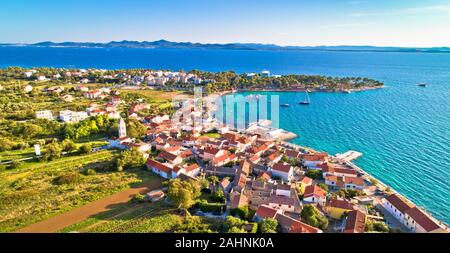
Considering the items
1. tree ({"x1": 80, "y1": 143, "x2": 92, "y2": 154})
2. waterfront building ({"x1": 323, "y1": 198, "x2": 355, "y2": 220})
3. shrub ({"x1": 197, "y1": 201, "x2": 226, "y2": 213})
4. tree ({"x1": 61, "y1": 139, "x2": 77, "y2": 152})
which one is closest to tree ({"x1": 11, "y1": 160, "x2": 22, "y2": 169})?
tree ({"x1": 61, "y1": 139, "x2": 77, "y2": 152})

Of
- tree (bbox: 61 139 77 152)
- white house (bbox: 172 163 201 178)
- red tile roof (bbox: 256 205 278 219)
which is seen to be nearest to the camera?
red tile roof (bbox: 256 205 278 219)

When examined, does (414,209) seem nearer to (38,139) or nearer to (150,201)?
(150,201)

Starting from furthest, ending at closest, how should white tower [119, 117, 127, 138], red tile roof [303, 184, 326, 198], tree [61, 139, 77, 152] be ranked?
white tower [119, 117, 127, 138] < tree [61, 139, 77, 152] < red tile roof [303, 184, 326, 198]

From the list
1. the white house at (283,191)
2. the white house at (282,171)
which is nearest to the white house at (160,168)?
the white house at (282,171)

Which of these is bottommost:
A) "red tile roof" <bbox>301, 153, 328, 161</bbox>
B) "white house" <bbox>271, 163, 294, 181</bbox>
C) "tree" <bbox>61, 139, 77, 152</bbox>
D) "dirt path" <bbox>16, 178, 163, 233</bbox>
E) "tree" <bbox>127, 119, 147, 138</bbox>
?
"dirt path" <bbox>16, 178, 163, 233</bbox>

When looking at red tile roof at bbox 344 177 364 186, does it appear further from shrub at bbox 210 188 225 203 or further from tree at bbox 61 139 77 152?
tree at bbox 61 139 77 152

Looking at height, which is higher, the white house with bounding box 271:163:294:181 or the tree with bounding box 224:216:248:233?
the white house with bounding box 271:163:294:181

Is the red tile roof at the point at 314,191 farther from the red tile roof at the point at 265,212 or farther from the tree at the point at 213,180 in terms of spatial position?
the tree at the point at 213,180
